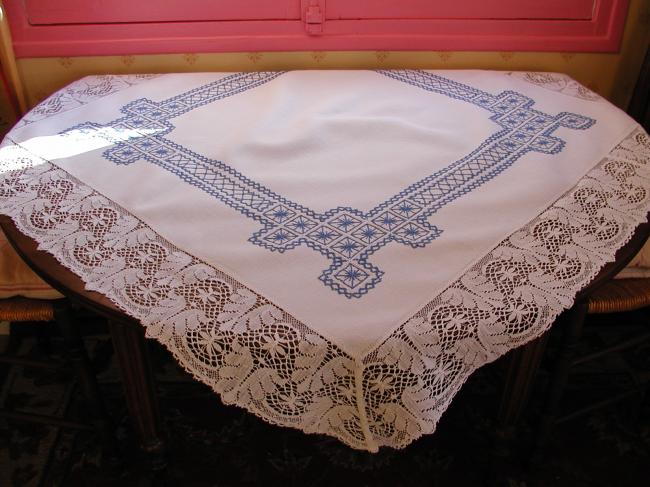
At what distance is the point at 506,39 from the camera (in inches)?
77.4

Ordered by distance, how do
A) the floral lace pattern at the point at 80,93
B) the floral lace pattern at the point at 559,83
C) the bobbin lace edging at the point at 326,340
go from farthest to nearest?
the floral lace pattern at the point at 559,83 < the floral lace pattern at the point at 80,93 < the bobbin lace edging at the point at 326,340

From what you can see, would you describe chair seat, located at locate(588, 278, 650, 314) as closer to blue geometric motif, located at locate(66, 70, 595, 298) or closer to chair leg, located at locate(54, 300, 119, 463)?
blue geometric motif, located at locate(66, 70, 595, 298)

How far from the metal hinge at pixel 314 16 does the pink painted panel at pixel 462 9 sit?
3 centimetres

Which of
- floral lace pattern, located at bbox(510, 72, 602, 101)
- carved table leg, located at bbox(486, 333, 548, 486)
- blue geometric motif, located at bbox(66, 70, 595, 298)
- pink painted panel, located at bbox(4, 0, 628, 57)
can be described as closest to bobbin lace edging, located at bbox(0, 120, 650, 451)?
blue geometric motif, located at bbox(66, 70, 595, 298)

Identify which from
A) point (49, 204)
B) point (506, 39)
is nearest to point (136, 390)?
point (49, 204)

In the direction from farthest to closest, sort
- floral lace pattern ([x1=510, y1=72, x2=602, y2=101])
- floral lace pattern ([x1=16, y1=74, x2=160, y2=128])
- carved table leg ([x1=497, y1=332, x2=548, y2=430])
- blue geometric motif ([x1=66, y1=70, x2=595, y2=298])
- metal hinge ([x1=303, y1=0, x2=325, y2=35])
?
metal hinge ([x1=303, y1=0, x2=325, y2=35]) < floral lace pattern ([x1=510, y1=72, x2=602, y2=101]) < floral lace pattern ([x1=16, y1=74, x2=160, y2=128]) < carved table leg ([x1=497, y1=332, x2=548, y2=430]) < blue geometric motif ([x1=66, y1=70, x2=595, y2=298])

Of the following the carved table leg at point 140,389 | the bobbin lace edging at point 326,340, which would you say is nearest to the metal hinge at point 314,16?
the bobbin lace edging at point 326,340

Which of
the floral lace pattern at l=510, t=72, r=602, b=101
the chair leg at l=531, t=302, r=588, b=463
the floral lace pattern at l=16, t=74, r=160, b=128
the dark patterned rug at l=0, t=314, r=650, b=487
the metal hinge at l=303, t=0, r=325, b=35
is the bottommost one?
the dark patterned rug at l=0, t=314, r=650, b=487

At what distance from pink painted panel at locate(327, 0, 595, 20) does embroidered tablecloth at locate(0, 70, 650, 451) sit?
289 millimetres

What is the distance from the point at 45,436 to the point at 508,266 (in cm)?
143

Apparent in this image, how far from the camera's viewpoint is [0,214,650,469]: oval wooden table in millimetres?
1039

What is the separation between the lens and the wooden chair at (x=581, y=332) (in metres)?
1.35

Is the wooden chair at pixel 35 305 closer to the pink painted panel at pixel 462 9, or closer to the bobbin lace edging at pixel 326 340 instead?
the bobbin lace edging at pixel 326 340

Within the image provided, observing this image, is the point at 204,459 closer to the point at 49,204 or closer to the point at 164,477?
the point at 164,477
